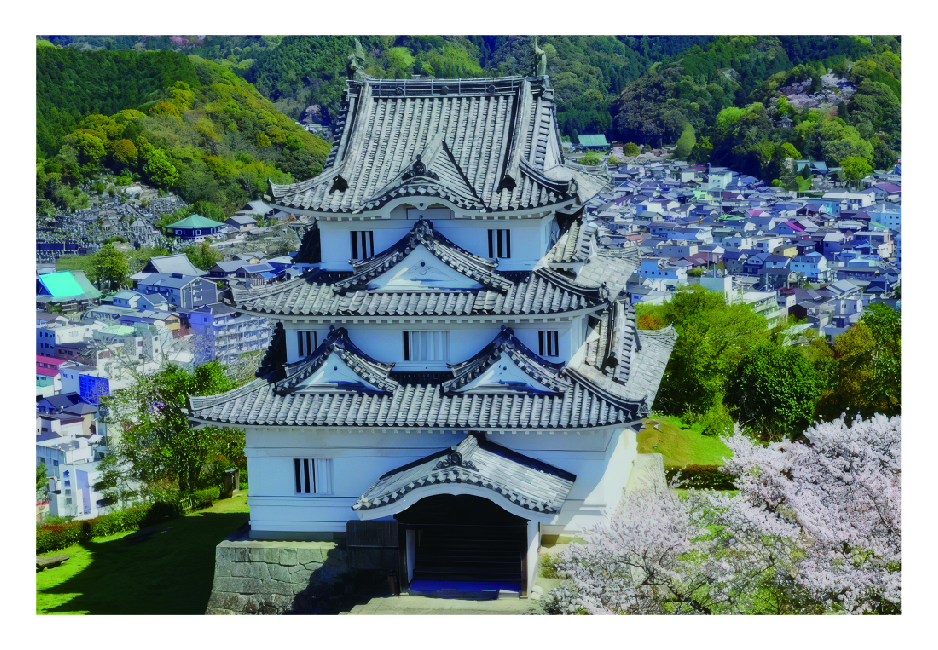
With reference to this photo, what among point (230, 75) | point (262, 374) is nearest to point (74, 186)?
point (230, 75)

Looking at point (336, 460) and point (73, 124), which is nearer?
point (336, 460)

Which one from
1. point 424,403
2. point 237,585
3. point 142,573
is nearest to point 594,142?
point 142,573

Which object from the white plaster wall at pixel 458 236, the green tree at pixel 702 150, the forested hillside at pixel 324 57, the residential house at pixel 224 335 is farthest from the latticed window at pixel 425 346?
the green tree at pixel 702 150

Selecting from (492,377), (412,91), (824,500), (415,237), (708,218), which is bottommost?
(824,500)

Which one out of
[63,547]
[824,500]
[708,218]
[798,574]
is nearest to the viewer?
[798,574]

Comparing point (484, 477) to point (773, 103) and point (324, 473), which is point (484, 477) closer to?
point (324, 473)

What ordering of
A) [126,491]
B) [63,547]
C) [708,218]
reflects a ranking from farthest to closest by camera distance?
[708,218] → [126,491] → [63,547]

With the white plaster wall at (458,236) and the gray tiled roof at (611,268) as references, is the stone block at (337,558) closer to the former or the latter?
the white plaster wall at (458,236)

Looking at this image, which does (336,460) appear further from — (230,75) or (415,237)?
(230,75)

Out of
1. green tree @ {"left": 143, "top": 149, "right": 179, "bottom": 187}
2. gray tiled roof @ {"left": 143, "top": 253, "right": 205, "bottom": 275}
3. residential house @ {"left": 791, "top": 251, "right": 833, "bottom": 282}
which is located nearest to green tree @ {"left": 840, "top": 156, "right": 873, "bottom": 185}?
residential house @ {"left": 791, "top": 251, "right": 833, "bottom": 282}
